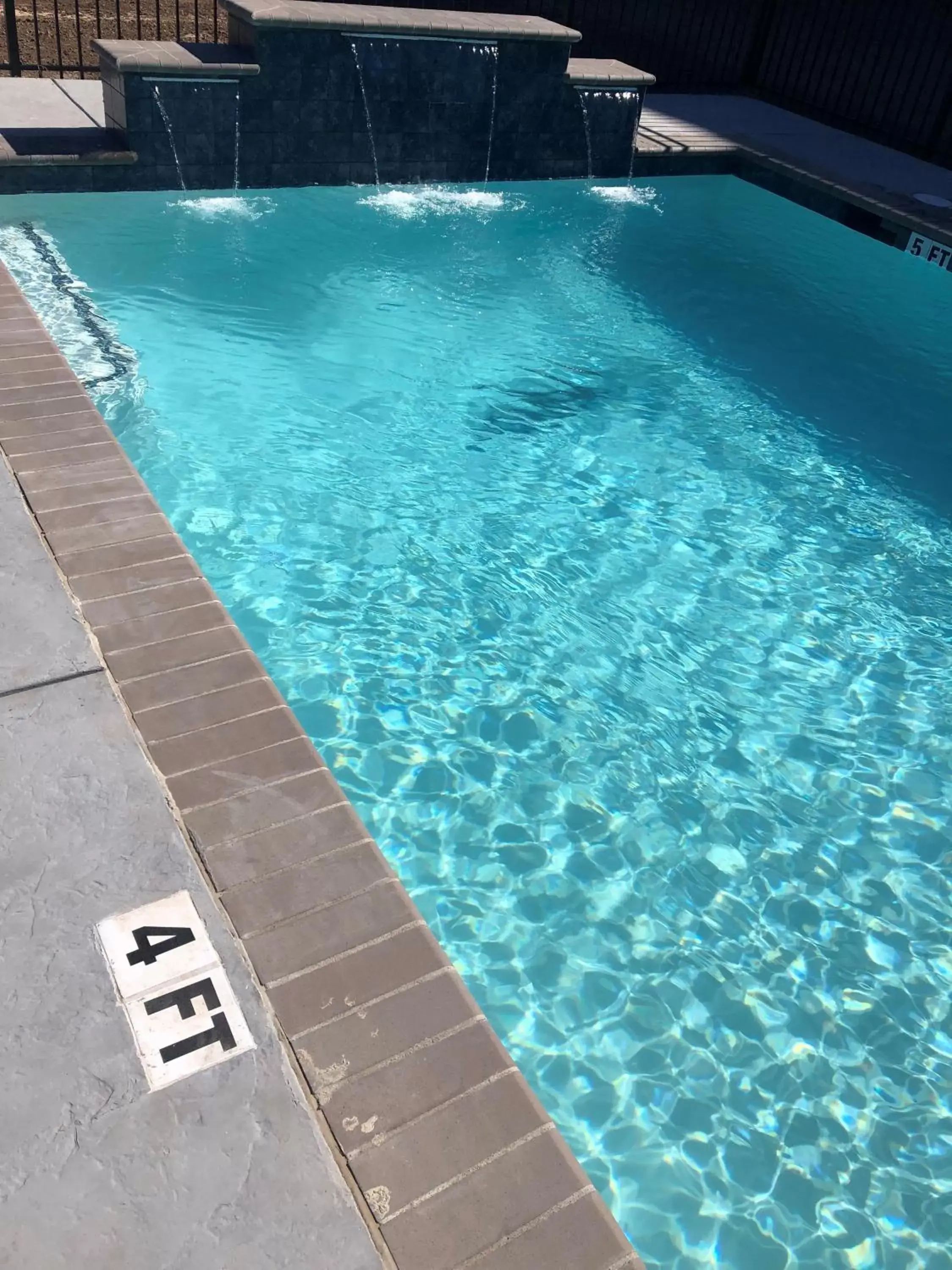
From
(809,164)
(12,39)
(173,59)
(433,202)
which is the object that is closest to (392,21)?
(433,202)

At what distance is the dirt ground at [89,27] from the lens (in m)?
11.9

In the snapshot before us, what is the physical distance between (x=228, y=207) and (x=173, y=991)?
928 centimetres

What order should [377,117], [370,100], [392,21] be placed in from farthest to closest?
[377,117] < [370,100] < [392,21]

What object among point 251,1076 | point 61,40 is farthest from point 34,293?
point 251,1076

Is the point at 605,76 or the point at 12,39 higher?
the point at 605,76

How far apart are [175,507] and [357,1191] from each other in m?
4.46

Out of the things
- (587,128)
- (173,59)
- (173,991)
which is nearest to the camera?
(173,991)

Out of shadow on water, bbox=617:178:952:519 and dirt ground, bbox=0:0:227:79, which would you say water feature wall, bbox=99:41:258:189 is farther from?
shadow on water, bbox=617:178:952:519

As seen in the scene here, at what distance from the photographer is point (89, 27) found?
12422mm

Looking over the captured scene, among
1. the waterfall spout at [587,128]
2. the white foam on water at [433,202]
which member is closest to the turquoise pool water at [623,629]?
the white foam on water at [433,202]

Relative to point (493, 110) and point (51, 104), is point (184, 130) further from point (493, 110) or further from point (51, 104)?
point (493, 110)

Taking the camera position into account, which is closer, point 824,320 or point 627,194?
point 824,320

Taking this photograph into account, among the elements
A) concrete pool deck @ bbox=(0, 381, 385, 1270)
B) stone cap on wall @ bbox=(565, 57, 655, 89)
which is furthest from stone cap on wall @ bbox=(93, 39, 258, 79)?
concrete pool deck @ bbox=(0, 381, 385, 1270)

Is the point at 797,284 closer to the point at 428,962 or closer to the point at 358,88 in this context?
the point at 358,88
